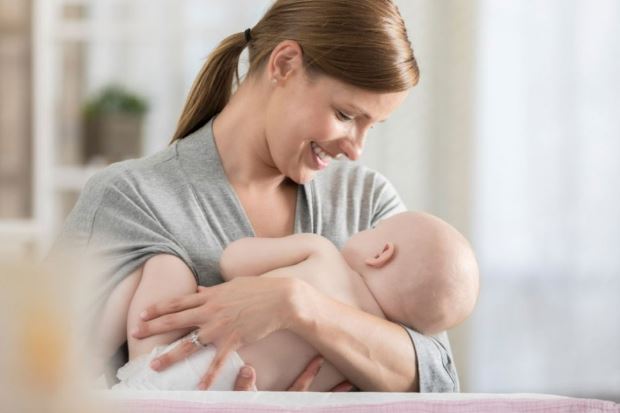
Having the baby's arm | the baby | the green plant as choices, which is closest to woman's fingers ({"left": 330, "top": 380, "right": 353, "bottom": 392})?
the baby

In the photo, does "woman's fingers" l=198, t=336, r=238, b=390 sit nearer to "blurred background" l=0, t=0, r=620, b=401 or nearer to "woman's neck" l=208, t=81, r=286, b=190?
"woman's neck" l=208, t=81, r=286, b=190

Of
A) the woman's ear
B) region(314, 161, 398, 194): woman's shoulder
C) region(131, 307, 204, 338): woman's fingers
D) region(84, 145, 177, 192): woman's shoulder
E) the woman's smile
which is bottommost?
region(131, 307, 204, 338): woman's fingers

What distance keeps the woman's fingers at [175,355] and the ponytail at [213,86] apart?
565mm

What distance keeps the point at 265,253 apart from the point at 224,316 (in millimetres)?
166

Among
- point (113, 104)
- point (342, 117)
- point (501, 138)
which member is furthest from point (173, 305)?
point (501, 138)

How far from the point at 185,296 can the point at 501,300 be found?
9.99ft

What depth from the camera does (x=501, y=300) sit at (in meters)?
4.34

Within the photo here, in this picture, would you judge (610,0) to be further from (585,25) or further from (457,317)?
(457,317)

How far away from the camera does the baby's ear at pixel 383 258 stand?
5.26 ft

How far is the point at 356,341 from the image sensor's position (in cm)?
147

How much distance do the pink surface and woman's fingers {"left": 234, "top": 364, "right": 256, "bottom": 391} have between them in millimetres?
352

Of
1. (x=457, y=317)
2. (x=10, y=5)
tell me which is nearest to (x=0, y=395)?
(x=457, y=317)

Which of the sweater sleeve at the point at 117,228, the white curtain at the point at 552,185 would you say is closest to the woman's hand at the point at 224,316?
the sweater sleeve at the point at 117,228

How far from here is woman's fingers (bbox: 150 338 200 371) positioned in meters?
1.45
